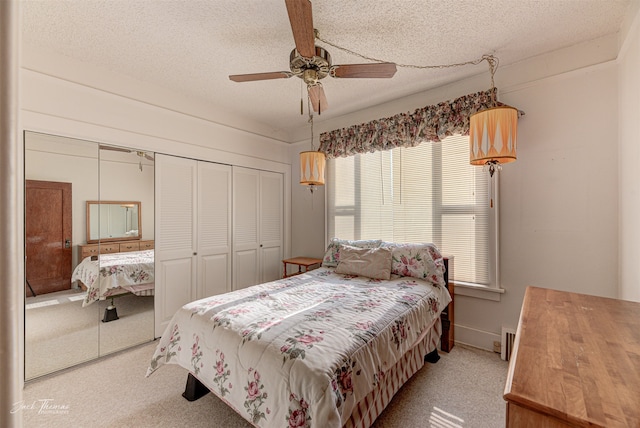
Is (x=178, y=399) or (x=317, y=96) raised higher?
(x=317, y=96)

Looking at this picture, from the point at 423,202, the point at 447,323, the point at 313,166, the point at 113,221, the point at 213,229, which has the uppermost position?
the point at 313,166

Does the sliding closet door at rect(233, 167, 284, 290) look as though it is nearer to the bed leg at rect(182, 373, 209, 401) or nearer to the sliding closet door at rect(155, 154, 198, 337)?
the sliding closet door at rect(155, 154, 198, 337)

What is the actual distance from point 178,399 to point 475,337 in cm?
259

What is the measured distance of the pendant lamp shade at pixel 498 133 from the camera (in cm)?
203

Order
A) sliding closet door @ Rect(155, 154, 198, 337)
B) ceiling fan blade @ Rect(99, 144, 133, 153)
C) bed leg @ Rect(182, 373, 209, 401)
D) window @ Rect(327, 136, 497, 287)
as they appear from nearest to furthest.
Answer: bed leg @ Rect(182, 373, 209, 401) → ceiling fan blade @ Rect(99, 144, 133, 153) → window @ Rect(327, 136, 497, 287) → sliding closet door @ Rect(155, 154, 198, 337)

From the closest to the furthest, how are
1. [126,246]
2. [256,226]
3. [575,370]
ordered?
[575,370]
[126,246]
[256,226]

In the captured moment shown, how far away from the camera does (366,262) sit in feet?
9.27

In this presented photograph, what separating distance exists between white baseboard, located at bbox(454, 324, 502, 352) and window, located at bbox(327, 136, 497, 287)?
0.46 meters

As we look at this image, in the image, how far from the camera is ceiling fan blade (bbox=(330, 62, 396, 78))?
1.81m

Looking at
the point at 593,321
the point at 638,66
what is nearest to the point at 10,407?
the point at 593,321

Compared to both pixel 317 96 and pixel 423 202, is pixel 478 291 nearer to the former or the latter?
pixel 423 202

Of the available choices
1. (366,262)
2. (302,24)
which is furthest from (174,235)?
(302,24)

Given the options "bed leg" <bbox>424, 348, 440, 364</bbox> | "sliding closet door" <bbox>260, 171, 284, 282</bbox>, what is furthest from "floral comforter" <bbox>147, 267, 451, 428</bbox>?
"sliding closet door" <bbox>260, 171, 284, 282</bbox>

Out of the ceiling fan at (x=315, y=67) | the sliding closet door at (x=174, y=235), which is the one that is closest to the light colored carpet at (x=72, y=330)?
the sliding closet door at (x=174, y=235)
